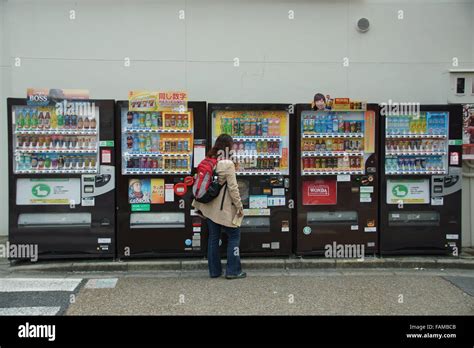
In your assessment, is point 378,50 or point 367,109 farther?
point 378,50

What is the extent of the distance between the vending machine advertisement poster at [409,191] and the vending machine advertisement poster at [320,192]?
0.89m

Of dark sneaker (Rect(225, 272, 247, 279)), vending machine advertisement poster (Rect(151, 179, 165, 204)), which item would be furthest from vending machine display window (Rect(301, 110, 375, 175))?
vending machine advertisement poster (Rect(151, 179, 165, 204))

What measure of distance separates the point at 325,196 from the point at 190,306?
282cm

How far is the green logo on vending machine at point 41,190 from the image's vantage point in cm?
666

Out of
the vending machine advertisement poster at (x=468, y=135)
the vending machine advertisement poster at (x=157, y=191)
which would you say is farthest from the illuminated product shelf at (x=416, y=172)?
the vending machine advertisement poster at (x=157, y=191)

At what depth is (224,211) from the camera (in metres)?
6.20

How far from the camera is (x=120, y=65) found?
798cm

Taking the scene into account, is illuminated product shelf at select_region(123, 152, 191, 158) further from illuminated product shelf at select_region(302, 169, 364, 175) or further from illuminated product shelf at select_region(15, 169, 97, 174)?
illuminated product shelf at select_region(302, 169, 364, 175)

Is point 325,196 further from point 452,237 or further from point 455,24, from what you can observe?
point 455,24

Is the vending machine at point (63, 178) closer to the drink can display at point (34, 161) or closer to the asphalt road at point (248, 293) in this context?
the drink can display at point (34, 161)

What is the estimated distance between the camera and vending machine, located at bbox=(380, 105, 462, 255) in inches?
278

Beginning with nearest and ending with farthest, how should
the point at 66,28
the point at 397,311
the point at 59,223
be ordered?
the point at 397,311, the point at 59,223, the point at 66,28

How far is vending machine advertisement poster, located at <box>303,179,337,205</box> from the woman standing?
1.29 m

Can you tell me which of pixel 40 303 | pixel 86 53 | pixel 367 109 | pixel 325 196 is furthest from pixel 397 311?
pixel 86 53
